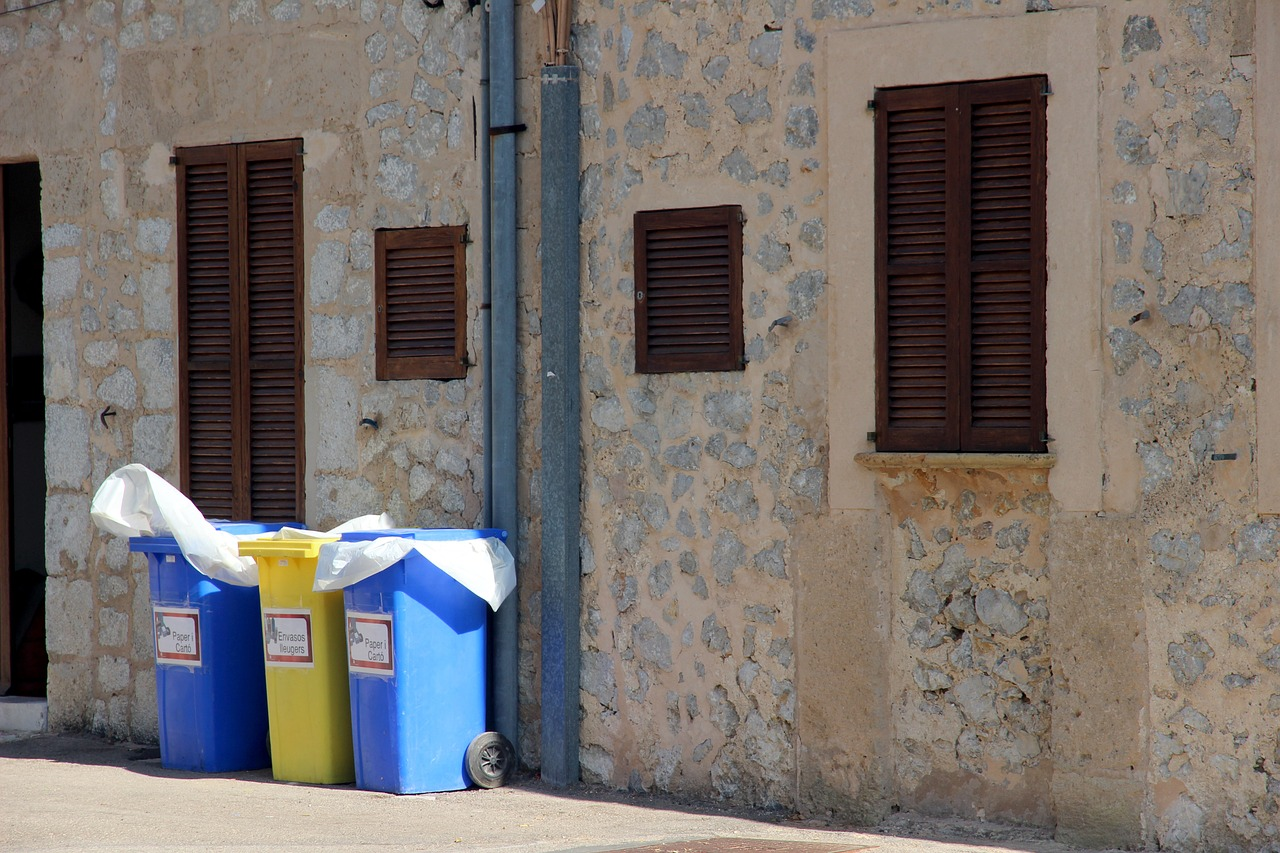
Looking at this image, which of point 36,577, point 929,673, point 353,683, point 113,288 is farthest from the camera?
point 36,577

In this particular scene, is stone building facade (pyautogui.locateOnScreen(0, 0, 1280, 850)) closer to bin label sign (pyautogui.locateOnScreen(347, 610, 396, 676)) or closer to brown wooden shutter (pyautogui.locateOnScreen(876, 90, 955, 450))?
brown wooden shutter (pyautogui.locateOnScreen(876, 90, 955, 450))

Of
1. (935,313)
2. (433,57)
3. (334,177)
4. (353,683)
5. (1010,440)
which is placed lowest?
(353,683)

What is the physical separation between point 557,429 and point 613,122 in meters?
1.31

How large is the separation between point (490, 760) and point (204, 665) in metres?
1.34

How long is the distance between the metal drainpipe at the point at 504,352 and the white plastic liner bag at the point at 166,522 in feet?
3.67

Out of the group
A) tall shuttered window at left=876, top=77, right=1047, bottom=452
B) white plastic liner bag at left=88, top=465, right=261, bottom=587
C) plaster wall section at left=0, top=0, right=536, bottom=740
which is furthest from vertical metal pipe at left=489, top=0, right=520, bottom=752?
tall shuttered window at left=876, top=77, right=1047, bottom=452

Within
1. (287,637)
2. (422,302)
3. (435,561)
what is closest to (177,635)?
(287,637)

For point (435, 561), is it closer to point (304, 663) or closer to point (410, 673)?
point (410, 673)

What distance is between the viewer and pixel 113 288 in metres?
7.91

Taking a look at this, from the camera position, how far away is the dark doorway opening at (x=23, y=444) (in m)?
8.48

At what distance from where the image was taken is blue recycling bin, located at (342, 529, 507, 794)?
20.6 feet

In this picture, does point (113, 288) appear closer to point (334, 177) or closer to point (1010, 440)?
point (334, 177)

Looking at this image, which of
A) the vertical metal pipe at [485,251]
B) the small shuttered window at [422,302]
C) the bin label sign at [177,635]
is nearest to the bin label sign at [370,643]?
the vertical metal pipe at [485,251]

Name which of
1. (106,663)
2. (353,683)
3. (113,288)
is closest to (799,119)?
(353,683)
